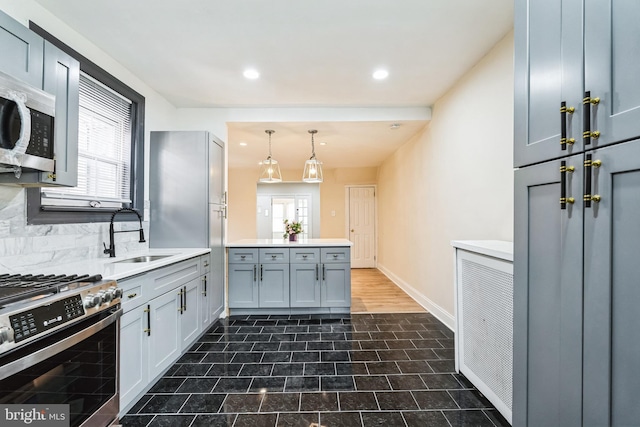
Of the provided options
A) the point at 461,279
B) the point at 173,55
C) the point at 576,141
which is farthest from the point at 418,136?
the point at 576,141

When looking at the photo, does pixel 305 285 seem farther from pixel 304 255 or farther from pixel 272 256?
pixel 272 256

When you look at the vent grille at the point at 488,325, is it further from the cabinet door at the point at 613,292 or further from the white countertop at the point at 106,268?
the white countertop at the point at 106,268

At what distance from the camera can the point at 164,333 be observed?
228 centimetres

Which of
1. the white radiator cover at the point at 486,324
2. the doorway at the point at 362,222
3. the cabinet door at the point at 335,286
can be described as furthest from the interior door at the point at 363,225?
the white radiator cover at the point at 486,324

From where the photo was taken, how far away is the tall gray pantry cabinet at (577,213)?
2.71 ft

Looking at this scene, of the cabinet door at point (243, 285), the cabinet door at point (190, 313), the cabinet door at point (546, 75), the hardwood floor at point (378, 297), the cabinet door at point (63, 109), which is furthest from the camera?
the hardwood floor at point (378, 297)

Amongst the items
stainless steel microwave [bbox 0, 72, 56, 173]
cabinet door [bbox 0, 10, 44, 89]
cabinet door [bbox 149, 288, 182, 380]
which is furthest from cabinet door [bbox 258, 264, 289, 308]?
cabinet door [bbox 0, 10, 44, 89]

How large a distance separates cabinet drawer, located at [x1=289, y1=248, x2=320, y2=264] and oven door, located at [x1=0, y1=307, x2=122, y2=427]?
7.48 feet

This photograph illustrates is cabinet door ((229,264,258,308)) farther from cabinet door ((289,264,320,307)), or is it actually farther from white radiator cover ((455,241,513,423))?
white radiator cover ((455,241,513,423))

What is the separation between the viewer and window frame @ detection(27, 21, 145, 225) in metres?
1.90

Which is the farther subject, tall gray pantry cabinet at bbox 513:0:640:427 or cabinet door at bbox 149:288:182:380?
cabinet door at bbox 149:288:182:380

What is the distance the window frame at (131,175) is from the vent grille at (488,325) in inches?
113

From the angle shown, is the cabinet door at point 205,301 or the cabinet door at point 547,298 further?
the cabinet door at point 205,301

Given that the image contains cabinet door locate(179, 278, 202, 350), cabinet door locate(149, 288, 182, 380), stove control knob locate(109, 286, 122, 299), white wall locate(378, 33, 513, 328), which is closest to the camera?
stove control knob locate(109, 286, 122, 299)
